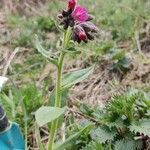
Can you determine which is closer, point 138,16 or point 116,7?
point 138,16

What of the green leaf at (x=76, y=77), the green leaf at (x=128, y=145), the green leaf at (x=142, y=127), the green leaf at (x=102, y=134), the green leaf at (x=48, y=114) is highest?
the green leaf at (x=76, y=77)

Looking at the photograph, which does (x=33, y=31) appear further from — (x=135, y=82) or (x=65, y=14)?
(x=65, y=14)

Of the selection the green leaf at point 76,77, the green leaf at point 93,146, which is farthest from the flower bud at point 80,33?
the green leaf at point 93,146

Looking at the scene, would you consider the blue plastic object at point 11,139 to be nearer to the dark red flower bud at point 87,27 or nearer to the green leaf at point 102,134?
the green leaf at point 102,134

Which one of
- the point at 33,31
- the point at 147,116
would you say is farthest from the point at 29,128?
the point at 33,31

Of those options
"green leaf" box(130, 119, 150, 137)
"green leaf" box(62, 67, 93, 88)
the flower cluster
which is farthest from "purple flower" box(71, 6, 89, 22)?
"green leaf" box(130, 119, 150, 137)

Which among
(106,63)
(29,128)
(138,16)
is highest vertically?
(138,16)
